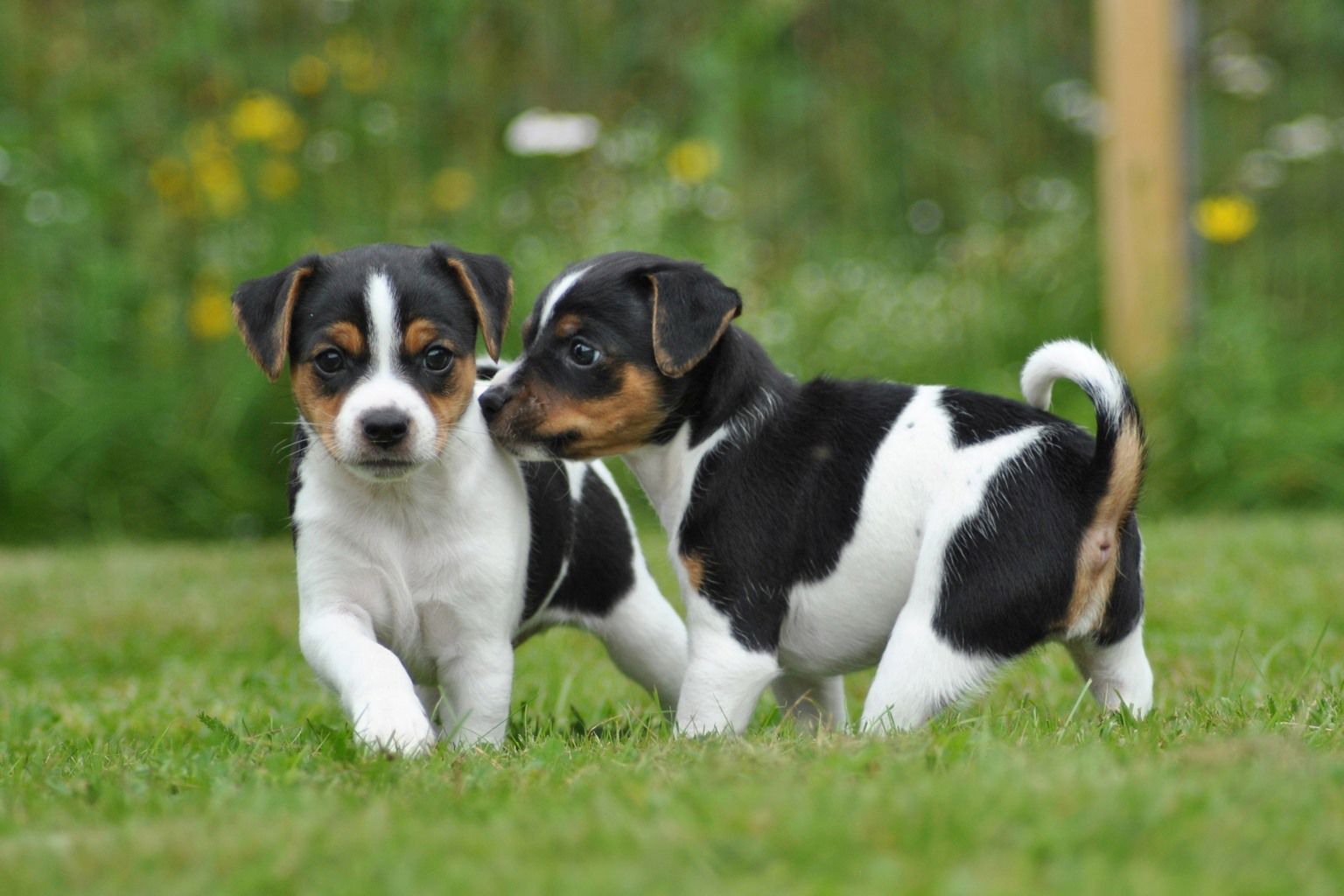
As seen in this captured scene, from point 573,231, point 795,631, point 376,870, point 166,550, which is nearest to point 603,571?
point 795,631

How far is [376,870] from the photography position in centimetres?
246

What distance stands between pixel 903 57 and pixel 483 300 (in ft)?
25.0

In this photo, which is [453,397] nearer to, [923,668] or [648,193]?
[923,668]

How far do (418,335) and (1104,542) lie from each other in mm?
1742

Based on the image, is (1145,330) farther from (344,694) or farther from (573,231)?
(344,694)

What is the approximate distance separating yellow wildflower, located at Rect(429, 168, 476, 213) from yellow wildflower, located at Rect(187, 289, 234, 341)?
1454mm

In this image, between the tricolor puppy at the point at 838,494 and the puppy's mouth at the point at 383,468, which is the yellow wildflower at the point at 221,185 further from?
the puppy's mouth at the point at 383,468

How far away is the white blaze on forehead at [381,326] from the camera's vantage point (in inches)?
157

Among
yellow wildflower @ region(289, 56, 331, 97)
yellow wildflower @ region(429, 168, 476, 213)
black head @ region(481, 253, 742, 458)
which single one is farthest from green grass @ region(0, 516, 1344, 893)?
yellow wildflower @ region(289, 56, 331, 97)

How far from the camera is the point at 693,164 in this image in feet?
33.6

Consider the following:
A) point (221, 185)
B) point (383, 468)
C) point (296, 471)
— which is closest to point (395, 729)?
point (383, 468)

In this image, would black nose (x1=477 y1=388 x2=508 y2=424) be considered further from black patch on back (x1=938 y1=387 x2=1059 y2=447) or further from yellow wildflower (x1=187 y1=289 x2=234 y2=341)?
yellow wildflower (x1=187 y1=289 x2=234 y2=341)

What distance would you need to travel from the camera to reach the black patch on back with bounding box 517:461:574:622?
436cm

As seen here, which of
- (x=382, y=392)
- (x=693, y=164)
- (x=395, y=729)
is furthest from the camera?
(x=693, y=164)
